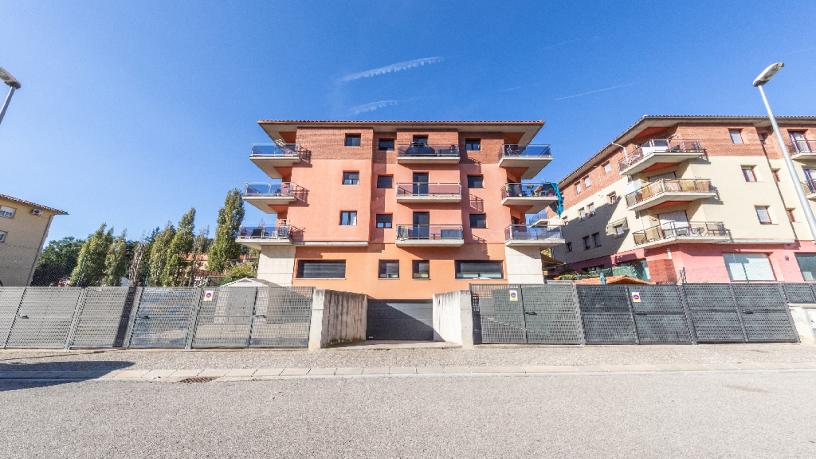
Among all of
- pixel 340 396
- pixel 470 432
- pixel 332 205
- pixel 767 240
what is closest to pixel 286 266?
pixel 332 205

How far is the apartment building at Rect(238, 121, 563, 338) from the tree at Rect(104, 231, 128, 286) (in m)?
29.6

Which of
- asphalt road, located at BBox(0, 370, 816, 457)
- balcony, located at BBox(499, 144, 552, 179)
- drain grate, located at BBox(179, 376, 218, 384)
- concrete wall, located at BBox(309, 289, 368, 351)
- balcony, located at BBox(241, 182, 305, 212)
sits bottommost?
drain grate, located at BBox(179, 376, 218, 384)

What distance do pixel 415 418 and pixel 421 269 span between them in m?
14.6

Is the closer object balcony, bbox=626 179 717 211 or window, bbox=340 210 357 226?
balcony, bbox=626 179 717 211

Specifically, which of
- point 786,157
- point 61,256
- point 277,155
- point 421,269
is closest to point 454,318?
point 421,269

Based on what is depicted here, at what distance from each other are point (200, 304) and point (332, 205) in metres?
10.9

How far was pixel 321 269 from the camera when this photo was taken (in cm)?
1886

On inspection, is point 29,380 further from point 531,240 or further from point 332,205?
point 531,240

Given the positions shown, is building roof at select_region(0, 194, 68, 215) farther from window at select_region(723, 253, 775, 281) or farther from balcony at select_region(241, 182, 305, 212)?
window at select_region(723, 253, 775, 281)

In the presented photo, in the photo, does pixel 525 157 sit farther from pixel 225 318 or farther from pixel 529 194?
pixel 225 318

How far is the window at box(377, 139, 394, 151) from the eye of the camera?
21.7 metres

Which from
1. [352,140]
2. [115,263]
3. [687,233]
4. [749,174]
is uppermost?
[352,140]

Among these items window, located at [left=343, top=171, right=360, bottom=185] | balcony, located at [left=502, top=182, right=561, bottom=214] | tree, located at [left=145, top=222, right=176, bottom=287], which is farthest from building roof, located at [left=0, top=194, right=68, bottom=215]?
balcony, located at [left=502, top=182, right=561, bottom=214]

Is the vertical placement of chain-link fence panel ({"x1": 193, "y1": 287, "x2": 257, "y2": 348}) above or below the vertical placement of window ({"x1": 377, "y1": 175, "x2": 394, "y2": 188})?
below
